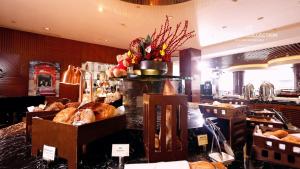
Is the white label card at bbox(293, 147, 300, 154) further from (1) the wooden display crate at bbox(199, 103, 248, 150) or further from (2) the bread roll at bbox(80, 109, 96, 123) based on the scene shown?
(2) the bread roll at bbox(80, 109, 96, 123)

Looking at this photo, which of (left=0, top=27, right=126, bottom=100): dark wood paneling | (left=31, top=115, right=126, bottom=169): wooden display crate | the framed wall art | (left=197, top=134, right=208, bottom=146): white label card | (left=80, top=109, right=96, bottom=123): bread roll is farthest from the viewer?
the framed wall art

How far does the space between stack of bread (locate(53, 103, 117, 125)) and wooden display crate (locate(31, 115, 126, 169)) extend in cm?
4

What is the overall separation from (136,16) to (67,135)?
3905mm

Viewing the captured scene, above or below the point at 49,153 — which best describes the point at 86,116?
above

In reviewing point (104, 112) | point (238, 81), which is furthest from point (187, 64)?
point (104, 112)

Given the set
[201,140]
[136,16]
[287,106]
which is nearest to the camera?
[201,140]

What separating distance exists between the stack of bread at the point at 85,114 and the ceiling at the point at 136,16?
303cm

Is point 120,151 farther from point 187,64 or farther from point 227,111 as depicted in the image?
point 187,64

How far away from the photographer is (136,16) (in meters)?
4.27

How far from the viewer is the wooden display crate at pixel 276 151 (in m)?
0.98

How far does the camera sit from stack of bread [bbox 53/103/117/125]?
0.92 metres

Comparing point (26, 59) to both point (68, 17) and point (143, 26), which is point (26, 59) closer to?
point (68, 17)

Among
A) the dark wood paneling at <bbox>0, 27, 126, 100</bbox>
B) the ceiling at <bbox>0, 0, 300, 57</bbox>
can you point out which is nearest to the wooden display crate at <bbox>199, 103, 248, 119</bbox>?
the ceiling at <bbox>0, 0, 300, 57</bbox>

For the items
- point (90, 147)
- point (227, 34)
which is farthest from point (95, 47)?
point (90, 147)
